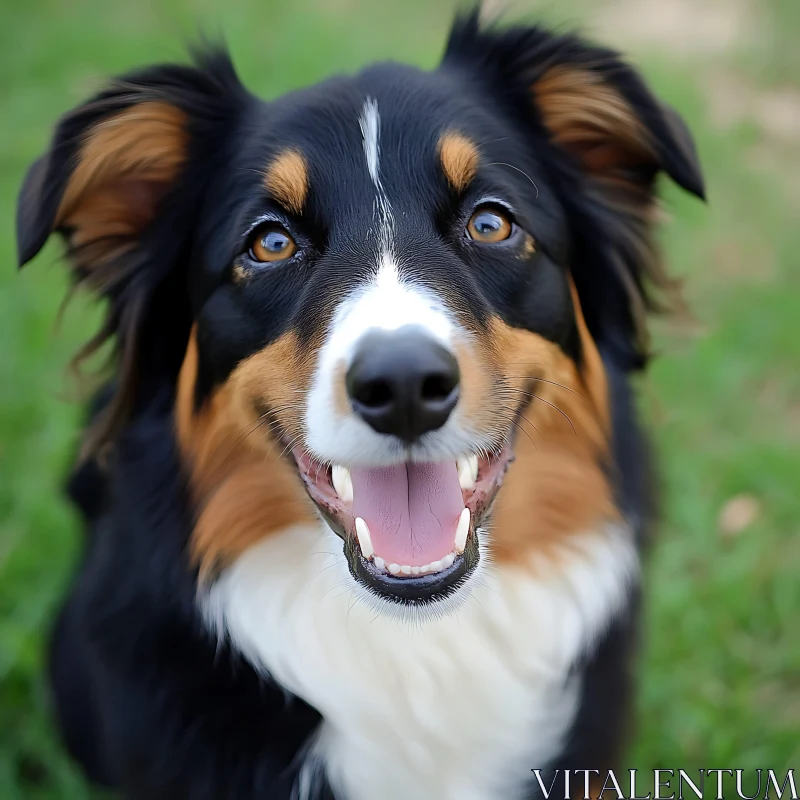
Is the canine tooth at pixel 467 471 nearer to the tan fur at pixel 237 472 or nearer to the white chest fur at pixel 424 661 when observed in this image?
the white chest fur at pixel 424 661

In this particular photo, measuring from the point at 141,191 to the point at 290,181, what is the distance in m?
0.52

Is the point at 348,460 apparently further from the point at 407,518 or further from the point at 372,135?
the point at 372,135

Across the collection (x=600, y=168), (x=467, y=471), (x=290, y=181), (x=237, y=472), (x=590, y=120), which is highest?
(x=590, y=120)

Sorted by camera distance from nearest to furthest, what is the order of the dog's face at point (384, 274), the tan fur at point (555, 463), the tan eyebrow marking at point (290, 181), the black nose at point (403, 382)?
1. the black nose at point (403, 382)
2. the dog's face at point (384, 274)
3. the tan eyebrow marking at point (290, 181)
4. the tan fur at point (555, 463)

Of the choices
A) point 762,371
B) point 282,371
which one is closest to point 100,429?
point 282,371

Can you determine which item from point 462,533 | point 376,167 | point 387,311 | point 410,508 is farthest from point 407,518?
point 376,167

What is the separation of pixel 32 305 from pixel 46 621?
7.77 feet

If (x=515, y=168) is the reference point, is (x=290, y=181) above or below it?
below

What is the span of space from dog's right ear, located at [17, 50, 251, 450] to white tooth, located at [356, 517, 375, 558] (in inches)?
33.3

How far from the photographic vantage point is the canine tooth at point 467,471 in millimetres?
2348

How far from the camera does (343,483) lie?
7.68 feet

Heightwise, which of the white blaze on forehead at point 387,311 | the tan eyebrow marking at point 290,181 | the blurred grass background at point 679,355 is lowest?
the blurred grass background at point 679,355

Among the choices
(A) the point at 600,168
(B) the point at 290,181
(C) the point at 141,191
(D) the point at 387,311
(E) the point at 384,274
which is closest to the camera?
(D) the point at 387,311

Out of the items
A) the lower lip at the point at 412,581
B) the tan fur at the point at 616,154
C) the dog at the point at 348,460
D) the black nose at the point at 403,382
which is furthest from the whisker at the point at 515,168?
the lower lip at the point at 412,581
